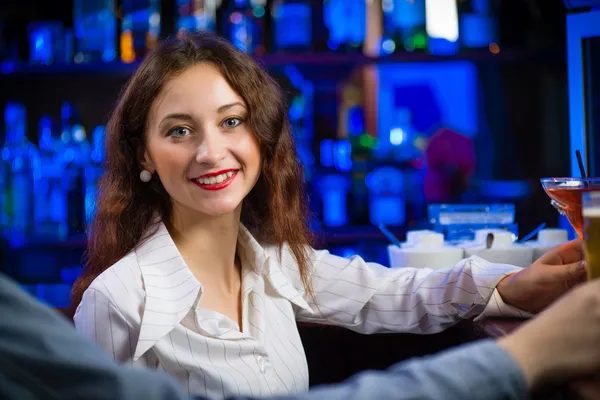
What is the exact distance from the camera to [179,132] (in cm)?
143

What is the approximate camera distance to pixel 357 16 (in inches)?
121

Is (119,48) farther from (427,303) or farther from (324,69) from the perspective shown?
(427,303)

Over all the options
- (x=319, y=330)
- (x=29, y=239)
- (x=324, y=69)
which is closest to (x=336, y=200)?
(x=324, y=69)

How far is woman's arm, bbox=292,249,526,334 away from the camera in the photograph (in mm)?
1360

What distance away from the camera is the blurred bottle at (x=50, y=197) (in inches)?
125

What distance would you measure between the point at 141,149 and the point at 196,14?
5.79ft

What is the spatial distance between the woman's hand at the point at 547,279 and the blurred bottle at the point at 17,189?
2.42 m

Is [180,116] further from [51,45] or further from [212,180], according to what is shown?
[51,45]

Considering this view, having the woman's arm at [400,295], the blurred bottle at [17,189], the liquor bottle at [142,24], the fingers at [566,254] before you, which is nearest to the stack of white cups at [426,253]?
the woman's arm at [400,295]

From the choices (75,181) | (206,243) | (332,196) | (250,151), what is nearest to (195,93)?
(250,151)

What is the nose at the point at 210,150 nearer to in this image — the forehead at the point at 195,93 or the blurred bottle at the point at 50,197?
the forehead at the point at 195,93

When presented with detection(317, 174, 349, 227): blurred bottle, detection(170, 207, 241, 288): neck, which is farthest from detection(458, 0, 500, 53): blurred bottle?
detection(170, 207, 241, 288): neck

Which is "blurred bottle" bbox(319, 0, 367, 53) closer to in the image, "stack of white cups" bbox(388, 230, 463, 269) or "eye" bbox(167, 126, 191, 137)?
"stack of white cups" bbox(388, 230, 463, 269)

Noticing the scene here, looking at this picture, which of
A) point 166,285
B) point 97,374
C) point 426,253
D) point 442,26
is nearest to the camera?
point 97,374
